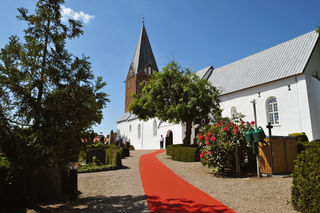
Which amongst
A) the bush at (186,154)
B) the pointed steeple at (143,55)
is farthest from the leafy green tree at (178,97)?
the pointed steeple at (143,55)

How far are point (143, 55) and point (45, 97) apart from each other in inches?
1759

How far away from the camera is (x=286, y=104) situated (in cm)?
1845

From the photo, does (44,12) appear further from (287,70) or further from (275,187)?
(287,70)

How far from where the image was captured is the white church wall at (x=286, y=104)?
17250 millimetres

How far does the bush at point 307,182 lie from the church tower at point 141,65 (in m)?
42.5

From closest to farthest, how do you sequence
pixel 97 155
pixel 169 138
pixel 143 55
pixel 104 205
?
pixel 104 205
pixel 97 155
pixel 169 138
pixel 143 55

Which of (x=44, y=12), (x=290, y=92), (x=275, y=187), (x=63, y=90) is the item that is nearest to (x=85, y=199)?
(x=63, y=90)

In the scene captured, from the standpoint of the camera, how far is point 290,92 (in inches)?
722

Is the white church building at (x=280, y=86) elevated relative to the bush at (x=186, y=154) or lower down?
elevated

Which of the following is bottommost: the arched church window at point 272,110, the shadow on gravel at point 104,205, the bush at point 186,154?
the shadow on gravel at point 104,205

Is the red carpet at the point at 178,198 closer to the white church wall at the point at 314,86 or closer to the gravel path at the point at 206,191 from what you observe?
the gravel path at the point at 206,191

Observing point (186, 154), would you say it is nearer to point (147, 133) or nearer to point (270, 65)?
point (270, 65)

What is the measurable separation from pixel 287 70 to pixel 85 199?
1993cm

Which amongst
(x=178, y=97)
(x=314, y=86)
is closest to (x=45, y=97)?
(x=178, y=97)
